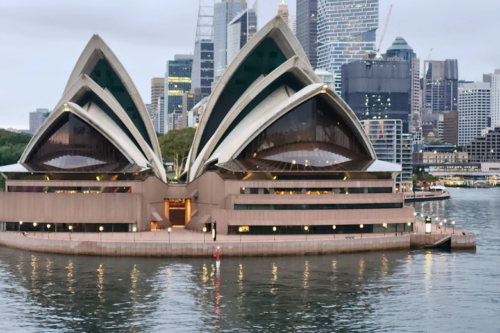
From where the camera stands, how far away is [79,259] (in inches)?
2472

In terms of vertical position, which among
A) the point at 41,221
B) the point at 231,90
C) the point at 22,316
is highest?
the point at 231,90

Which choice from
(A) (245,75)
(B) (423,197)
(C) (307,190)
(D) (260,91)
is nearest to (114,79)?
(A) (245,75)

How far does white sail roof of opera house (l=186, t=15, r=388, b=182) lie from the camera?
76312 millimetres

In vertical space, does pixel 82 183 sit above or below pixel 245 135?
below

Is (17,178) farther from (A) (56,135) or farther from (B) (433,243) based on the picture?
(B) (433,243)

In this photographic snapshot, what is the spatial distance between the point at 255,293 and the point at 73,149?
39100 millimetres

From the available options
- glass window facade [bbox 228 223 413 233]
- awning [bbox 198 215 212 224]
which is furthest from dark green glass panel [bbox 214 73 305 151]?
glass window facade [bbox 228 223 413 233]

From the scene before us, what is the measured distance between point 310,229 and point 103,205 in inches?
772

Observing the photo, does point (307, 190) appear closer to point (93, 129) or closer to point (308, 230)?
point (308, 230)

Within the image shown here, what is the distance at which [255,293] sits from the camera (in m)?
49.1

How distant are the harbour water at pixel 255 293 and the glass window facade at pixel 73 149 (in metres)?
15.8

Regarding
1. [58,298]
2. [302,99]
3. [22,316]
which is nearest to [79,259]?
[58,298]

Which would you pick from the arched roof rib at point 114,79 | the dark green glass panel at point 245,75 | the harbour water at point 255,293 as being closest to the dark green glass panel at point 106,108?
the arched roof rib at point 114,79

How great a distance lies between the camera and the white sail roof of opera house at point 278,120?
7631 centimetres
